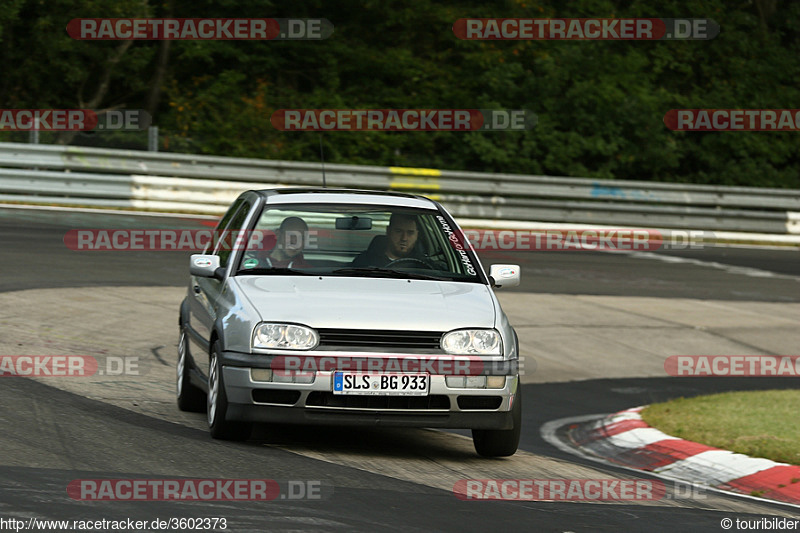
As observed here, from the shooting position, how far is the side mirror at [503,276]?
8.29m

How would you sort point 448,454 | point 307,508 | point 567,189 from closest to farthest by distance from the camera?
point 307,508, point 448,454, point 567,189

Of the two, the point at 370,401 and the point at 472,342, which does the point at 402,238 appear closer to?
the point at 472,342

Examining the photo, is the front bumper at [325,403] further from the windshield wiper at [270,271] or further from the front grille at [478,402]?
the windshield wiper at [270,271]

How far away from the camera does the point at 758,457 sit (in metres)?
8.27

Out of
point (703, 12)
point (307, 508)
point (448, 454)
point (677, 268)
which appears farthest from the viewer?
point (703, 12)

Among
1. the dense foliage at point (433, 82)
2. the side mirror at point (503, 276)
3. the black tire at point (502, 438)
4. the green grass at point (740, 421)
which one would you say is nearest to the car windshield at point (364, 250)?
the side mirror at point (503, 276)

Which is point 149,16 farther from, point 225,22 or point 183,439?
point 183,439

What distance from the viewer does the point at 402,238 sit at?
8.36 meters

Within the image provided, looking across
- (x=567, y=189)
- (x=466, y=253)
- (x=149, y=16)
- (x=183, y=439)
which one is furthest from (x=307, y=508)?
(x=149, y=16)

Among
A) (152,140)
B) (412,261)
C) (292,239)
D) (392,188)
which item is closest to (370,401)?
(412,261)

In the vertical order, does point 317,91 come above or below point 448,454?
above

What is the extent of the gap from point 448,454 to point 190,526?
2826mm

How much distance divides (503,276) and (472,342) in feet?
3.78

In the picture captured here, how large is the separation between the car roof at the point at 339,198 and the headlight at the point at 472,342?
1.63 metres
